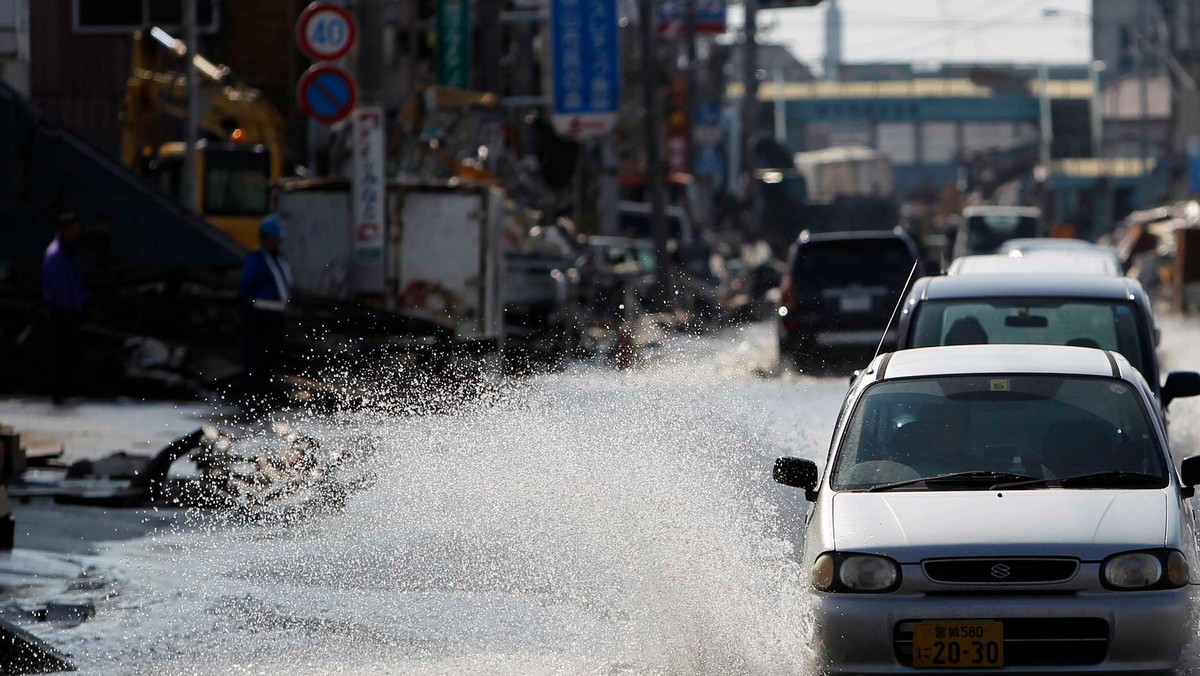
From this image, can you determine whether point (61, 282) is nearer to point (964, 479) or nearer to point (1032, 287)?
point (1032, 287)

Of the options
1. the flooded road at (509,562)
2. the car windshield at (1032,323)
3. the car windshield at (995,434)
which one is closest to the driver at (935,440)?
the car windshield at (995,434)

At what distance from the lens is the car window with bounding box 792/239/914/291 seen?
23.0 metres

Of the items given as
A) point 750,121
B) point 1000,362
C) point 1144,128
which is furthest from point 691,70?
point 1144,128

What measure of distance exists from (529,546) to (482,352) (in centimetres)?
656

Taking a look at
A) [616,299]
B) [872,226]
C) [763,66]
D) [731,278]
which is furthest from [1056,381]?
[763,66]

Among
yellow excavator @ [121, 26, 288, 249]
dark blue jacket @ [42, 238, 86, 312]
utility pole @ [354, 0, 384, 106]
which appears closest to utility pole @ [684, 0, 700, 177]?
utility pole @ [354, 0, 384, 106]

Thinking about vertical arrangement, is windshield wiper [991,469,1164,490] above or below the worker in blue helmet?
above

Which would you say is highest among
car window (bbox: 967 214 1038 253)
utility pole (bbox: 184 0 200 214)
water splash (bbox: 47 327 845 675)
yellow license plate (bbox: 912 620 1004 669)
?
utility pole (bbox: 184 0 200 214)

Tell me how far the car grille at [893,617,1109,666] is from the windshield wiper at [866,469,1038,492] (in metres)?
0.83

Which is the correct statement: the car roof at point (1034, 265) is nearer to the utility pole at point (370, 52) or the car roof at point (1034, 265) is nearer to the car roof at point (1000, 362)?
the car roof at point (1000, 362)

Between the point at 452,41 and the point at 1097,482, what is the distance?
29.8 m

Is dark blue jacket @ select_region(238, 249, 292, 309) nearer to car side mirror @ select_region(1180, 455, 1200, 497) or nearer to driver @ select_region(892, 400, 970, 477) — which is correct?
driver @ select_region(892, 400, 970, 477)

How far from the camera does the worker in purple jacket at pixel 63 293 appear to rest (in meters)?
18.2

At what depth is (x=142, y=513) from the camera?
1245 cm
